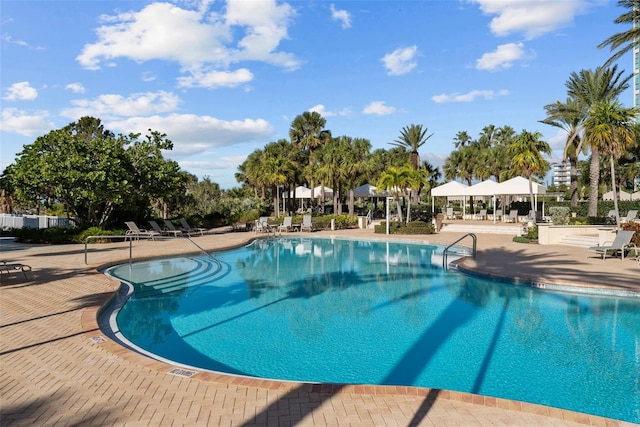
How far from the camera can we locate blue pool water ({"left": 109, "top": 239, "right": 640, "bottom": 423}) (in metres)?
5.58

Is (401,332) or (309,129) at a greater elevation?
(309,129)

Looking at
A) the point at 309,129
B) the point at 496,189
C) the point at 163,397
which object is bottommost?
the point at 163,397

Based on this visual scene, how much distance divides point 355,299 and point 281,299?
5.61ft

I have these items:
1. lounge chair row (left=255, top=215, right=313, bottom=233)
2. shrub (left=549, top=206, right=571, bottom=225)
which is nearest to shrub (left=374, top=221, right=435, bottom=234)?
lounge chair row (left=255, top=215, right=313, bottom=233)

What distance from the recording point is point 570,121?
29.8 metres

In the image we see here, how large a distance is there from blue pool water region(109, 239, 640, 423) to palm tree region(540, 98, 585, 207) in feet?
72.2

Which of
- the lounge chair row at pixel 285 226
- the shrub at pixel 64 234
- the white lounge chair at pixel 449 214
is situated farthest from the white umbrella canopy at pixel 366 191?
the shrub at pixel 64 234

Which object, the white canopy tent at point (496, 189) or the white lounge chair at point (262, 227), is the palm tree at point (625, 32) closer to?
the white canopy tent at point (496, 189)

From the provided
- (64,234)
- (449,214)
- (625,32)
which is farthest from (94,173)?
(449,214)

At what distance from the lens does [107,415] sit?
3.77 meters

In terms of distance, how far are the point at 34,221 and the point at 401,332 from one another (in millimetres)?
27174

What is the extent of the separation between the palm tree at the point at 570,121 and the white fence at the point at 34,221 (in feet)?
105

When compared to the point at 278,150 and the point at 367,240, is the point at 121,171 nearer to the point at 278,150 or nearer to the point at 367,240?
the point at 367,240

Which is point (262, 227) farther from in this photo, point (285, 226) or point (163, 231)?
point (163, 231)
